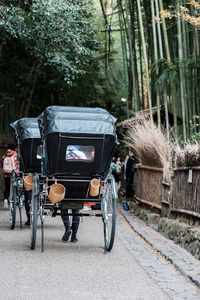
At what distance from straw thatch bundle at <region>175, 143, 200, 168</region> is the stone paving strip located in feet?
4.62

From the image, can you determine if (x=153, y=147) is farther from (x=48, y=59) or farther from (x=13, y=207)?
(x=48, y=59)

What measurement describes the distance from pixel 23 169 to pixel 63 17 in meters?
5.86

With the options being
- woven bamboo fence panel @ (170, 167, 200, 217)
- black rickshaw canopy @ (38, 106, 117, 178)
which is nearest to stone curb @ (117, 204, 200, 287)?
woven bamboo fence panel @ (170, 167, 200, 217)

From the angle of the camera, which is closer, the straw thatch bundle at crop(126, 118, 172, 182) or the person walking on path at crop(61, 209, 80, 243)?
the person walking on path at crop(61, 209, 80, 243)

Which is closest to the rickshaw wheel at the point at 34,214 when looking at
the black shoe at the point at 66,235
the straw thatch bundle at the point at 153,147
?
the black shoe at the point at 66,235

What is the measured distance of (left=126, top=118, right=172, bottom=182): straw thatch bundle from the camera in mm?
12964

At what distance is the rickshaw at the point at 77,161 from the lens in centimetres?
843

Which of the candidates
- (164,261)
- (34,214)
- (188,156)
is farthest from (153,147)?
(164,261)

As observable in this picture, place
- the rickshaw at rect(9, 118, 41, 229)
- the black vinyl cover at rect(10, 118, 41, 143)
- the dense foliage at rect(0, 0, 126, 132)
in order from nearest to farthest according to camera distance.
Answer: the rickshaw at rect(9, 118, 41, 229) → the black vinyl cover at rect(10, 118, 41, 143) → the dense foliage at rect(0, 0, 126, 132)

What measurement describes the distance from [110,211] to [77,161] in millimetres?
898

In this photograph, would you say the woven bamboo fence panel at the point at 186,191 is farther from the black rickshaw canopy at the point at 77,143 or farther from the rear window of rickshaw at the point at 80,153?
the rear window of rickshaw at the point at 80,153

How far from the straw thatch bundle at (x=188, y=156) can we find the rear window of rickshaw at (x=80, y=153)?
7.76 feet

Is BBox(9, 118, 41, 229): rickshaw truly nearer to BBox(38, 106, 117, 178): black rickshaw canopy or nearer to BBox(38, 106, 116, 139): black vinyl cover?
BBox(38, 106, 116, 139): black vinyl cover

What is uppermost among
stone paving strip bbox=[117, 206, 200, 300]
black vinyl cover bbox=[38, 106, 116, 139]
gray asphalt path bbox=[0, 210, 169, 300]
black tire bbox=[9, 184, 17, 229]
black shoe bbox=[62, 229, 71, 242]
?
black vinyl cover bbox=[38, 106, 116, 139]
